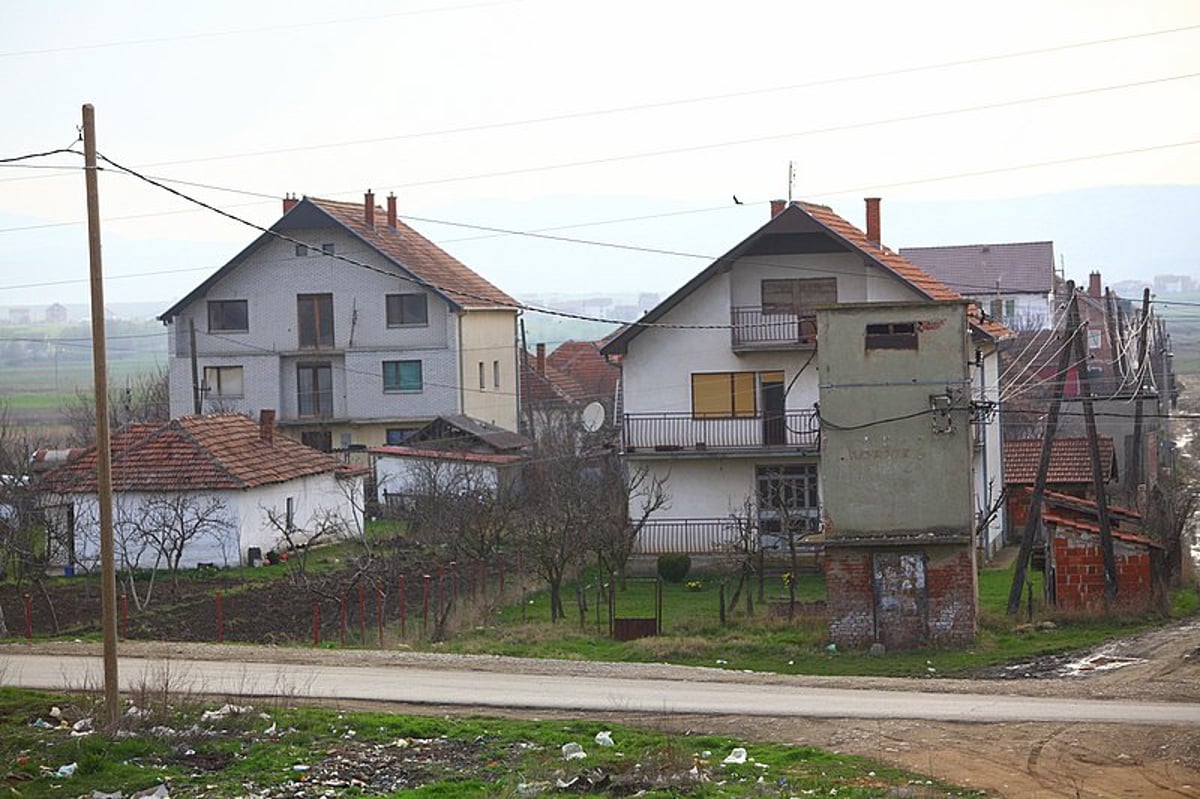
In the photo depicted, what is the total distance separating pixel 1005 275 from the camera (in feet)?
300

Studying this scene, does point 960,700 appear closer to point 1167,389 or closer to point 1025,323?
point 1167,389

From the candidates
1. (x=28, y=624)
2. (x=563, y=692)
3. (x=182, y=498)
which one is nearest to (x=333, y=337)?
(x=182, y=498)

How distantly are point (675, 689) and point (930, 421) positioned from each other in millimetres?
8425

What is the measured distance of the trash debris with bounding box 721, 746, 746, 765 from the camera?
17.1 metres

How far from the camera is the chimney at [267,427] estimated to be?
4412cm

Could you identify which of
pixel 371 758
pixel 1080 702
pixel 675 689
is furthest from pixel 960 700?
pixel 371 758

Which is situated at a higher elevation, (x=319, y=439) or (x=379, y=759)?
(x=319, y=439)

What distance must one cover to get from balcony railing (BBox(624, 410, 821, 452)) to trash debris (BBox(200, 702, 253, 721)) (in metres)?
22.2

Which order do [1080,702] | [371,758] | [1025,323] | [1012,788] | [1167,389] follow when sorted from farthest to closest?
[1025,323] < [1167,389] < [1080,702] < [371,758] < [1012,788]

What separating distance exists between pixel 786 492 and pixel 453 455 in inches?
459

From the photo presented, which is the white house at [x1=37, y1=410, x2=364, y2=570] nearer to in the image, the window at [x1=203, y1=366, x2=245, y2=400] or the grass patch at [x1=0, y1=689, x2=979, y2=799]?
the window at [x1=203, y1=366, x2=245, y2=400]

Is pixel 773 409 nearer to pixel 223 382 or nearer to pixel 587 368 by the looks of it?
pixel 223 382

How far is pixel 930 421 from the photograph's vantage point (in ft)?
92.6

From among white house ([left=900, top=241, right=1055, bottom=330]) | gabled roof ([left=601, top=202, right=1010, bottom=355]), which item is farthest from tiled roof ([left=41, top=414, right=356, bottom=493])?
white house ([left=900, top=241, right=1055, bottom=330])
